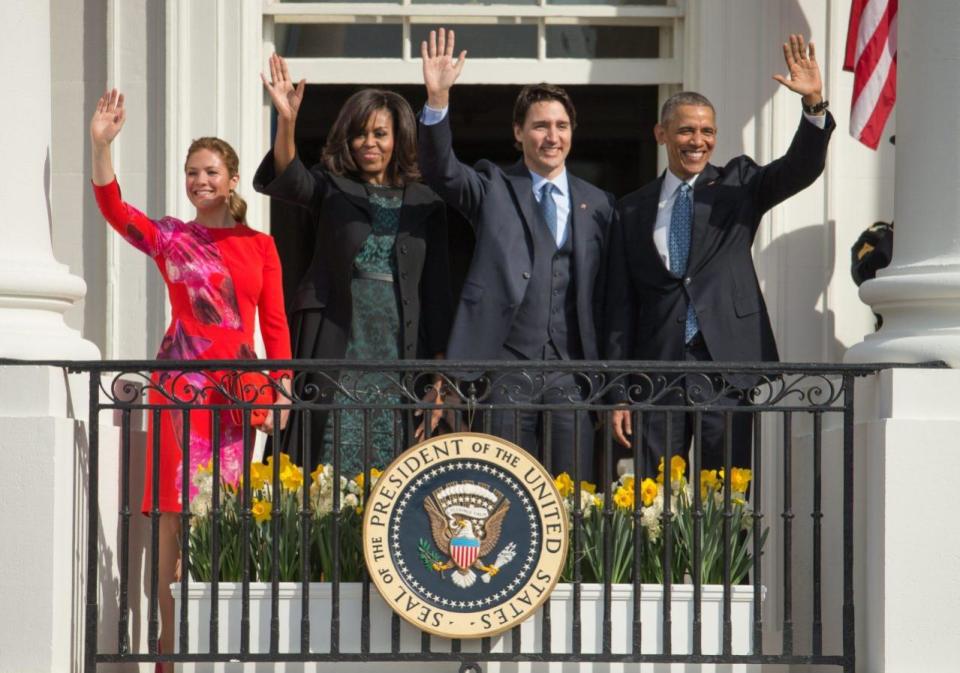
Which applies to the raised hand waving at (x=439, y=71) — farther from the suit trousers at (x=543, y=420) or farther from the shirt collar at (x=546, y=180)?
the suit trousers at (x=543, y=420)

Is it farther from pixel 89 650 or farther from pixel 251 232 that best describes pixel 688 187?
pixel 89 650

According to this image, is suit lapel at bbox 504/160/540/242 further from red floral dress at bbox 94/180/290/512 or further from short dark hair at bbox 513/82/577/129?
red floral dress at bbox 94/180/290/512

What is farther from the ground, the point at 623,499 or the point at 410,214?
the point at 410,214

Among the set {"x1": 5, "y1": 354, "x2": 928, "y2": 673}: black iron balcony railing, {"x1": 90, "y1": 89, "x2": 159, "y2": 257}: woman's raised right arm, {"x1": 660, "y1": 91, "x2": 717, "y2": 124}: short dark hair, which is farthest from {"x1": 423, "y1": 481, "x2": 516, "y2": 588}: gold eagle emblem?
{"x1": 660, "y1": 91, "x2": 717, "y2": 124}: short dark hair

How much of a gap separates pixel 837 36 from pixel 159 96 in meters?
2.98

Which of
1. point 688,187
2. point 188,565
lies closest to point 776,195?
point 688,187

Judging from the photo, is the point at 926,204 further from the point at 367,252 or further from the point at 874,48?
the point at 367,252

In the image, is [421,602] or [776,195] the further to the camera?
[776,195]

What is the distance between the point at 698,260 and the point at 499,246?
0.73 meters

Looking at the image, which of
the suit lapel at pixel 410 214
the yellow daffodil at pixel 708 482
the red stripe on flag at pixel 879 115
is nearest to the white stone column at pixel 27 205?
the suit lapel at pixel 410 214

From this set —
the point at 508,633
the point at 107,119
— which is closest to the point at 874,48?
the point at 508,633

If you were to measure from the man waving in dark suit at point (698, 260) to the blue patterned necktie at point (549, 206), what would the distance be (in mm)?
227

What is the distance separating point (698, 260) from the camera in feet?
20.7

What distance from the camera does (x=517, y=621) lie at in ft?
18.3
